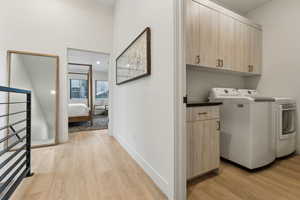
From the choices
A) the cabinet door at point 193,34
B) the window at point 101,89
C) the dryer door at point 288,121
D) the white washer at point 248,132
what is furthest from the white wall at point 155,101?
the window at point 101,89

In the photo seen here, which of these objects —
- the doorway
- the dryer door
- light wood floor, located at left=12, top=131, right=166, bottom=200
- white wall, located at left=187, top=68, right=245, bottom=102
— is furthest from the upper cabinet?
the doorway

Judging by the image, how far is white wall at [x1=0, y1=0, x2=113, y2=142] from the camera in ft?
8.34

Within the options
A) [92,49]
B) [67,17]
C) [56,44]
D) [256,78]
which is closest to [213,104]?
[256,78]

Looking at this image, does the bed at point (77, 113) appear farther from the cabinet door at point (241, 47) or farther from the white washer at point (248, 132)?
the cabinet door at point (241, 47)

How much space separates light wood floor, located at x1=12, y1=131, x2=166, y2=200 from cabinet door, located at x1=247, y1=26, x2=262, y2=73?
2.63 m

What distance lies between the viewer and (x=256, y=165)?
1.71 metres

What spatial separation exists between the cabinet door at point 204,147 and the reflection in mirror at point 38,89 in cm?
278

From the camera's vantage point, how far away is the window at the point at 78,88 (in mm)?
6684

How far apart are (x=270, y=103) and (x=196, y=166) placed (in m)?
1.33

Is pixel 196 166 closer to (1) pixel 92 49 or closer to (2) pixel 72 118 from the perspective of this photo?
(1) pixel 92 49

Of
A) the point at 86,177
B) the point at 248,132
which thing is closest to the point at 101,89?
the point at 86,177

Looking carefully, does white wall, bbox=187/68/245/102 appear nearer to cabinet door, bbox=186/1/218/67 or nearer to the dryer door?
cabinet door, bbox=186/1/218/67

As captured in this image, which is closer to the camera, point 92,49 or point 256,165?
point 256,165

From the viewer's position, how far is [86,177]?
5.33ft
